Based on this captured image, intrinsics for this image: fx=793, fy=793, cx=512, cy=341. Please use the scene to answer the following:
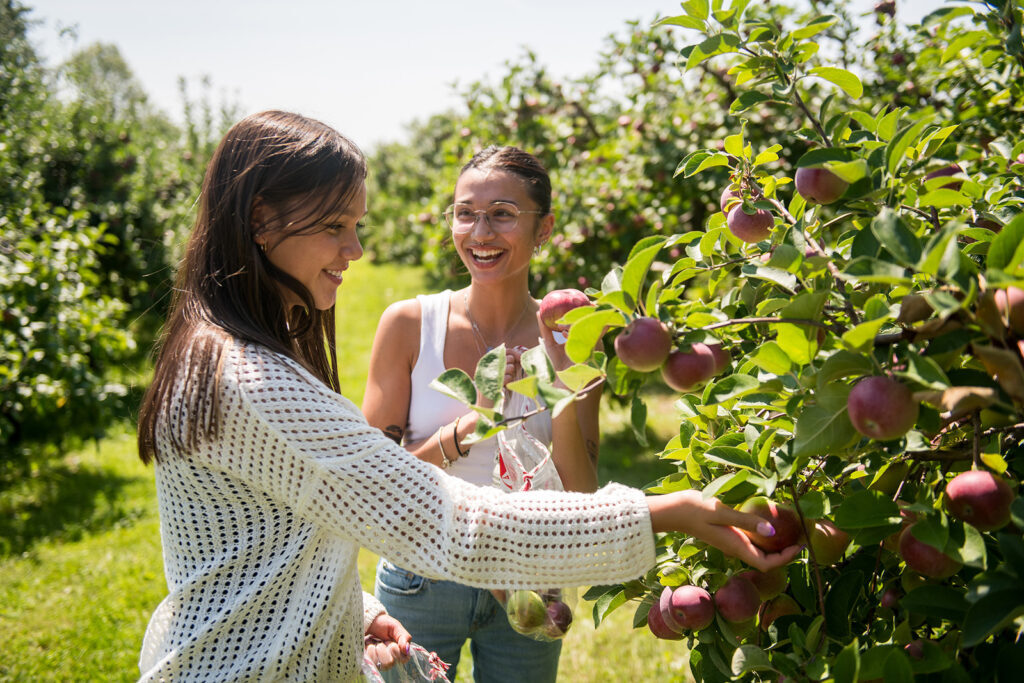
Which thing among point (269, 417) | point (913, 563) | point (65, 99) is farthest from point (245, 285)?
point (65, 99)

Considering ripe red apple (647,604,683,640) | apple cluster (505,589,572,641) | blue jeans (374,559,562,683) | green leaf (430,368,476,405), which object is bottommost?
blue jeans (374,559,562,683)

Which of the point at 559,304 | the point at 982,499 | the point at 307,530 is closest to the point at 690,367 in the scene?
the point at 982,499

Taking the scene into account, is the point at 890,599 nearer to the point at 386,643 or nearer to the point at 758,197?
the point at 758,197

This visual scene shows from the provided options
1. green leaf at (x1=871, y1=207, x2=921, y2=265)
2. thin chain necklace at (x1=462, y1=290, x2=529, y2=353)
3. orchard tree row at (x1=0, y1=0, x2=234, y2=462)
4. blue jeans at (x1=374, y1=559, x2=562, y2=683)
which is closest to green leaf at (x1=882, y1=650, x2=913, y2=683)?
green leaf at (x1=871, y1=207, x2=921, y2=265)

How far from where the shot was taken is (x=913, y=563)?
36.7 inches

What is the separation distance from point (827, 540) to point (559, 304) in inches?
25.1

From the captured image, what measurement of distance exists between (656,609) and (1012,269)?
2.15ft

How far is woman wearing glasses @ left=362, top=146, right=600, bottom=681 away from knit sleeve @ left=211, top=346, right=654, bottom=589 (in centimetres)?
61

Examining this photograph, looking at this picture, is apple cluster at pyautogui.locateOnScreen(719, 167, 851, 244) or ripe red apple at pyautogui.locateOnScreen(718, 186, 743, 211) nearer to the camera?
apple cluster at pyautogui.locateOnScreen(719, 167, 851, 244)

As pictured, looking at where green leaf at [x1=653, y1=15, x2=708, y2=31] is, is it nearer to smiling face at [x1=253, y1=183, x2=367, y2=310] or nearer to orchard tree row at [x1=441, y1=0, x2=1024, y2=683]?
orchard tree row at [x1=441, y1=0, x2=1024, y2=683]

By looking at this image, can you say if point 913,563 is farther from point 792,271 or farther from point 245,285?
point 245,285

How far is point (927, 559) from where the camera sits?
0.92m

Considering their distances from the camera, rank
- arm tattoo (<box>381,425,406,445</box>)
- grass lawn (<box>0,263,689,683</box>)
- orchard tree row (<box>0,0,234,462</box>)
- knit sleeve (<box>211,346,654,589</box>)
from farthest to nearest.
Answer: orchard tree row (<box>0,0,234,462</box>) < grass lawn (<box>0,263,689,683</box>) < arm tattoo (<box>381,425,406,445</box>) < knit sleeve (<box>211,346,654,589</box>)

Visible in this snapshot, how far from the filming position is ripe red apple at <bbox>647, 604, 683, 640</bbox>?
3.73 ft
